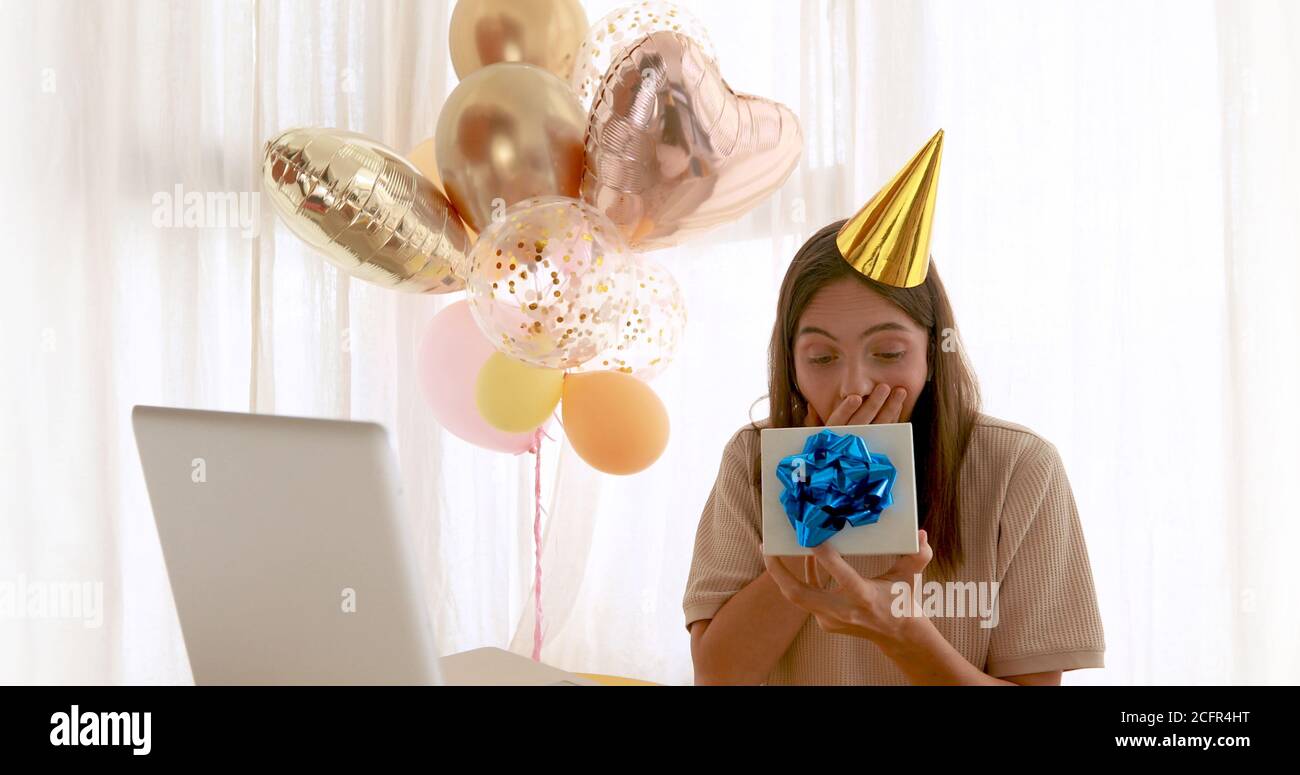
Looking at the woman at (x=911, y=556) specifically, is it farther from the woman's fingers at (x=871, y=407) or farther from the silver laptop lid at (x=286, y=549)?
the silver laptop lid at (x=286, y=549)

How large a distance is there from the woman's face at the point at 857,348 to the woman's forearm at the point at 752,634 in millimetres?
246

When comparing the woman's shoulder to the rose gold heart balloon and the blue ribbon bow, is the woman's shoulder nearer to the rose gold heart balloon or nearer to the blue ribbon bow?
the blue ribbon bow

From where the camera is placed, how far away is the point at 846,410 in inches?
44.6

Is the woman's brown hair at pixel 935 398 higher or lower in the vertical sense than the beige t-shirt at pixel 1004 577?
higher

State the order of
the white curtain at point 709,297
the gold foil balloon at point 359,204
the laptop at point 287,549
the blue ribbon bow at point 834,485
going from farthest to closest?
the white curtain at point 709,297
the gold foil balloon at point 359,204
the blue ribbon bow at point 834,485
the laptop at point 287,549

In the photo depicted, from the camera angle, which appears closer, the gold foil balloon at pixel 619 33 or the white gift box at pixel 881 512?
the white gift box at pixel 881 512

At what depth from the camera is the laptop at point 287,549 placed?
732 mm

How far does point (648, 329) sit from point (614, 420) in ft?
0.52

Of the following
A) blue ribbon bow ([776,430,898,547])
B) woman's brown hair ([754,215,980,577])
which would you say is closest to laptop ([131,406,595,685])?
blue ribbon bow ([776,430,898,547])

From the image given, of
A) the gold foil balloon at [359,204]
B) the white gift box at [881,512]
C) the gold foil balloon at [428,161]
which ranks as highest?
the gold foil balloon at [428,161]

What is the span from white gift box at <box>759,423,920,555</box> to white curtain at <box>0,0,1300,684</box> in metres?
1.09

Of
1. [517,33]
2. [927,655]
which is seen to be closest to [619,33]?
[517,33]

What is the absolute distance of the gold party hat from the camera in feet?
3.93

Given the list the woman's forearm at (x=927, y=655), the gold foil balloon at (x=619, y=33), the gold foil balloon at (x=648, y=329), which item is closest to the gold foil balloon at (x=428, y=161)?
the gold foil balloon at (x=619, y=33)
